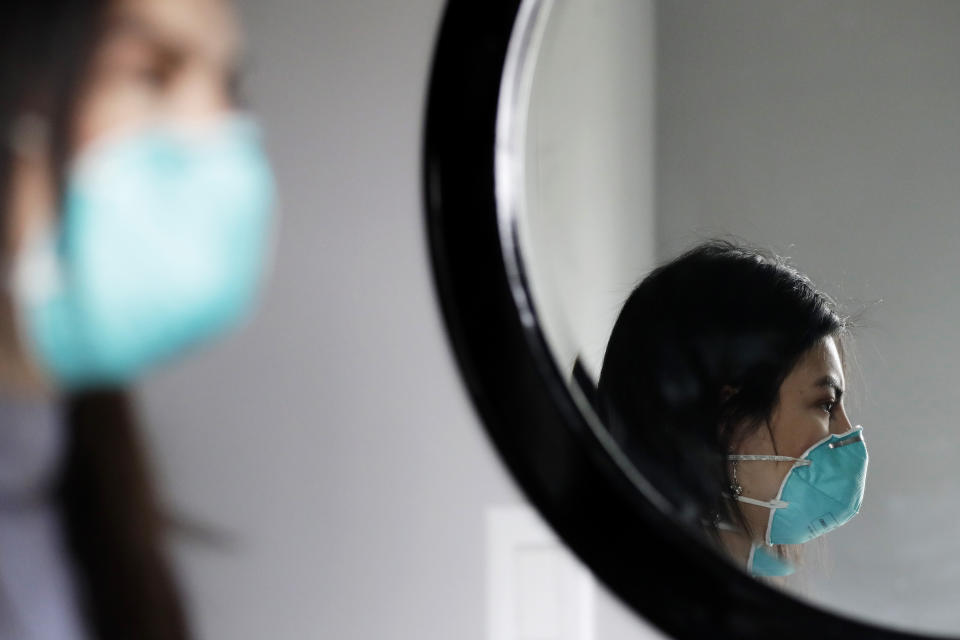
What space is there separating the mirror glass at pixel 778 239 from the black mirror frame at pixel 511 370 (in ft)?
0.07

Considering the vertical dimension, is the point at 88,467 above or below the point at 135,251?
below

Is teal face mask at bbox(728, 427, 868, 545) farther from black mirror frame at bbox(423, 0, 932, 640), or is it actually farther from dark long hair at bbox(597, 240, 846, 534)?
black mirror frame at bbox(423, 0, 932, 640)

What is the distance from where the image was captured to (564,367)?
501 millimetres

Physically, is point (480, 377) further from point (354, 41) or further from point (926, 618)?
point (926, 618)

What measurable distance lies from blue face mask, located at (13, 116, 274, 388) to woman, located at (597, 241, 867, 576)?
0.98 feet

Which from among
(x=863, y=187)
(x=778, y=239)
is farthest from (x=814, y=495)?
(x=863, y=187)

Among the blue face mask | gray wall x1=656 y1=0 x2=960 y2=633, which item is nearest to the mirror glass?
gray wall x1=656 y1=0 x2=960 y2=633

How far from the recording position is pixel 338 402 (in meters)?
0.51

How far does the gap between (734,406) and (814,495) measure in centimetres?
10

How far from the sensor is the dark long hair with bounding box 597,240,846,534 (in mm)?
574

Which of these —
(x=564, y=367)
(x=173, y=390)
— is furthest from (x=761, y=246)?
(x=173, y=390)

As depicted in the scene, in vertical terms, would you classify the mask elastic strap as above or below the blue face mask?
below

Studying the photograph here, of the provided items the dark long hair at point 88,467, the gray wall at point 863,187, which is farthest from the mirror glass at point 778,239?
the dark long hair at point 88,467

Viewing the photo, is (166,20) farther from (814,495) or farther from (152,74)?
(814,495)
